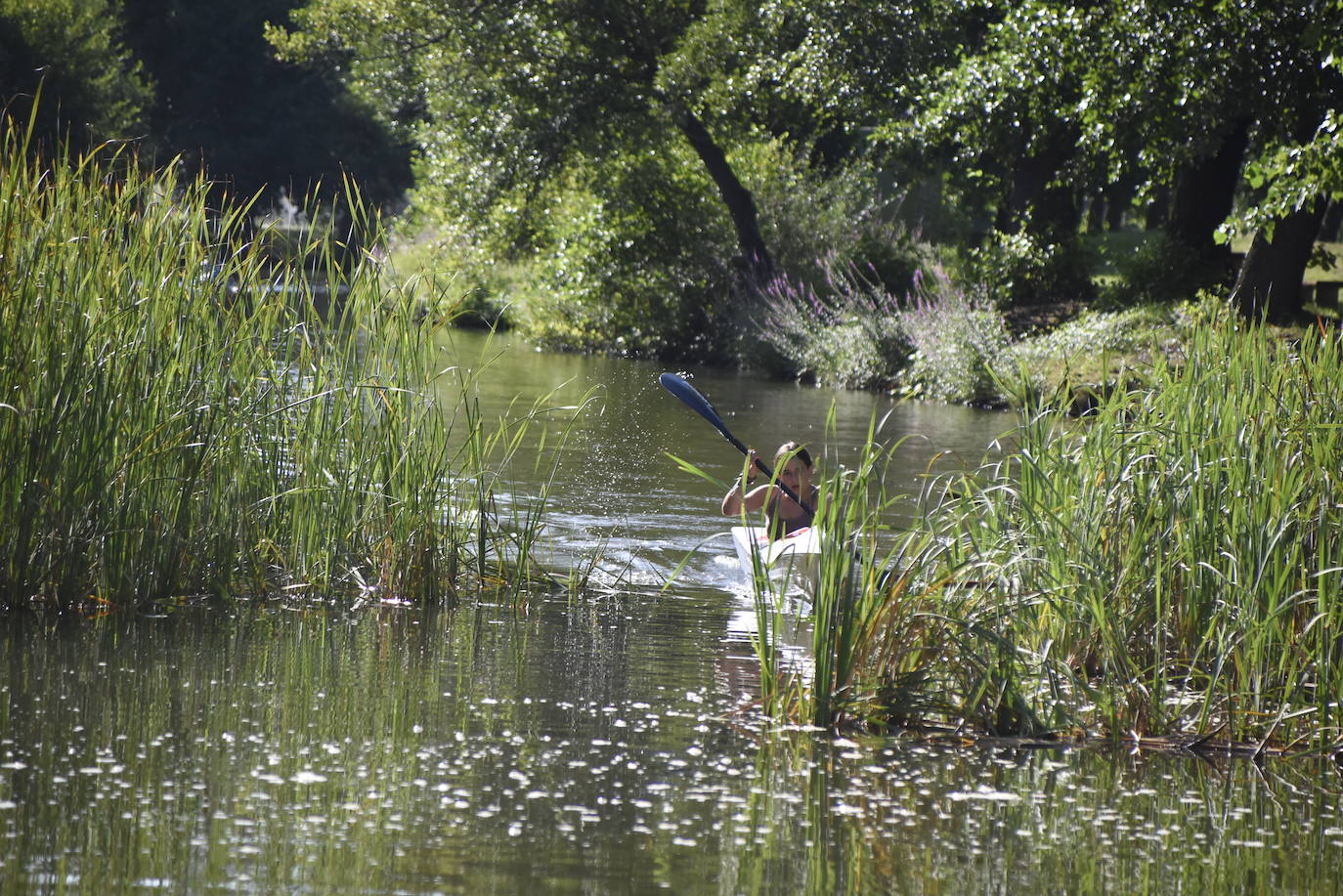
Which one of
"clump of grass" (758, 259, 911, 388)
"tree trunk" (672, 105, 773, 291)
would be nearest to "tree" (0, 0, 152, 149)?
"tree trunk" (672, 105, 773, 291)

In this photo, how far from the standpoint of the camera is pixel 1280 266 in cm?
1998

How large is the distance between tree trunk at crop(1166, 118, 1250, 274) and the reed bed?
16.9 metres

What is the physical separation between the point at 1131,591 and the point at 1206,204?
1810cm

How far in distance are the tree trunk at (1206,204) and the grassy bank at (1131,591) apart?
16977 mm

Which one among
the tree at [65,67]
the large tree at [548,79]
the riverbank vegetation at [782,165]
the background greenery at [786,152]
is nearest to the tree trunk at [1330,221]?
the background greenery at [786,152]

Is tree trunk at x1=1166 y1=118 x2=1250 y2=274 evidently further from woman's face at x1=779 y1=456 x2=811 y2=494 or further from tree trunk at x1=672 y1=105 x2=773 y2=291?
woman's face at x1=779 y1=456 x2=811 y2=494

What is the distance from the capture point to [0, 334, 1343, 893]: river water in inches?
182

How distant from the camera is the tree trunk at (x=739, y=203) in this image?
2662 cm

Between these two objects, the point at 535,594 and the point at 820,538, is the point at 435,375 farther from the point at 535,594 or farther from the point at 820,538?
the point at 820,538

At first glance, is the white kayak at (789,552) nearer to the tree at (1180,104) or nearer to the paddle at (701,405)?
the paddle at (701,405)

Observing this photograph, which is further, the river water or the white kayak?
the white kayak

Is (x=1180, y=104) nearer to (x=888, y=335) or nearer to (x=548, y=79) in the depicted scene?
(x=888, y=335)

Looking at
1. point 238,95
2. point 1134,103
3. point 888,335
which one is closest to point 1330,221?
point 888,335

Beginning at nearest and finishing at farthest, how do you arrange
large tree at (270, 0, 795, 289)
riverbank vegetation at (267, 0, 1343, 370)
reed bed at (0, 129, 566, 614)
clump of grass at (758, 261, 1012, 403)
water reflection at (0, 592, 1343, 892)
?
water reflection at (0, 592, 1343, 892) < reed bed at (0, 129, 566, 614) < riverbank vegetation at (267, 0, 1343, 370) < clump of grass at (758, 261, 1012, 403) < large tree at (270, 0, 795, 289)
